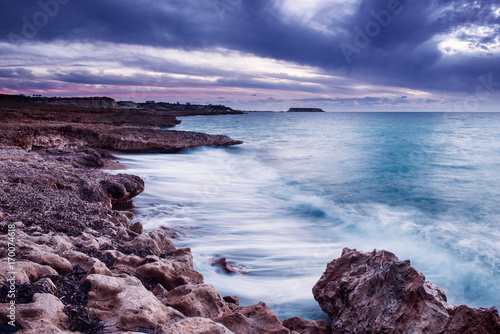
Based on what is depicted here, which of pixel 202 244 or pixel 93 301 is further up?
pixel 93 301

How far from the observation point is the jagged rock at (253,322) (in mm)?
3361

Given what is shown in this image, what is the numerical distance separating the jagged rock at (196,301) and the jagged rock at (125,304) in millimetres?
242

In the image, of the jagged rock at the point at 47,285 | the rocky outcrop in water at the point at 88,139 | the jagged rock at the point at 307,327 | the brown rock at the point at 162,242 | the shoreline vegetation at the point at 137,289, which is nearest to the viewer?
the shoreline vegetation at the point at 137,289

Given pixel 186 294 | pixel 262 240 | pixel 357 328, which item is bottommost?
pixel 262 240

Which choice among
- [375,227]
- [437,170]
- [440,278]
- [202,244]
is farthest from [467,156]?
[202,244]

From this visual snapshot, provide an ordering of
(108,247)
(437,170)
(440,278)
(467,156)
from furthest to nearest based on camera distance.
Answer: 1. (467,156)
2. (437,170)
3. (440,278)
4. (108,247)

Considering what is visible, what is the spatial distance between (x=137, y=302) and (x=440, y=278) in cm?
624

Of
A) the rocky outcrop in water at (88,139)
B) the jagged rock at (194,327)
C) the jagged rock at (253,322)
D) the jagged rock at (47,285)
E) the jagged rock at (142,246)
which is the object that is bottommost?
the jagged rock at (253,322)

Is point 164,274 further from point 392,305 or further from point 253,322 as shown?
point 392,305

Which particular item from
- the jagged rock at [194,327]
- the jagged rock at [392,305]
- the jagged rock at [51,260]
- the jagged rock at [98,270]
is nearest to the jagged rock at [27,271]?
the jagged rock at [51,260]

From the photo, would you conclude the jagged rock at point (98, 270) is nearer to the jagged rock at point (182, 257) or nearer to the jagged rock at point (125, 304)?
the jagged rock at point (125, 304)

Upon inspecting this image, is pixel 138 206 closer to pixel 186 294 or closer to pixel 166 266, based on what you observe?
pixel 166 266

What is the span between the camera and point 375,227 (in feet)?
31.8

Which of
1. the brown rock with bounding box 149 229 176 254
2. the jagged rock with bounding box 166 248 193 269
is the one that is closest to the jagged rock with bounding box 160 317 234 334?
the jagged rock with bounding box 166 248 193 269
